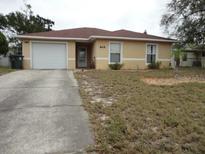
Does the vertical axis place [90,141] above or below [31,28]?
below

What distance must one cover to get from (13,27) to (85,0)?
62.2 ft

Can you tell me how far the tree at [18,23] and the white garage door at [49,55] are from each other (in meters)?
15.9

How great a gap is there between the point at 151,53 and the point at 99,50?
4.54 meters

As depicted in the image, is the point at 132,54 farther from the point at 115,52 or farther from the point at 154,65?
the point at 154,65

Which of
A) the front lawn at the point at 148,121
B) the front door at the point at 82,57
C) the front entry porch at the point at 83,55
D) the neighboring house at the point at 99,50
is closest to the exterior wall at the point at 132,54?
the neighboring house at the point at 99,50

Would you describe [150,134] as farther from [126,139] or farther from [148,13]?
[148,13]

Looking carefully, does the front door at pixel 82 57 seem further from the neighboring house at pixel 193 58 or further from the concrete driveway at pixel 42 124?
the concrete driveway at pixel 42 124

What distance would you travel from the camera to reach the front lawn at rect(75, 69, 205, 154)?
10.7ft

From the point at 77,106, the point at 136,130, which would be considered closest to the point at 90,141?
the point at 136,130

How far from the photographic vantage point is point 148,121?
14.0 ft

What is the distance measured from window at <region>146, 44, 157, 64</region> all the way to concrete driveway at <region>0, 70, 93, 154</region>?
42.2 ft

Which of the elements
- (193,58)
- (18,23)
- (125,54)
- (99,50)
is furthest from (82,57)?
(18,23)

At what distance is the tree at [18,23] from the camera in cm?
3259

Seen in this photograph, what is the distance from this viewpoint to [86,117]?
450 cm
